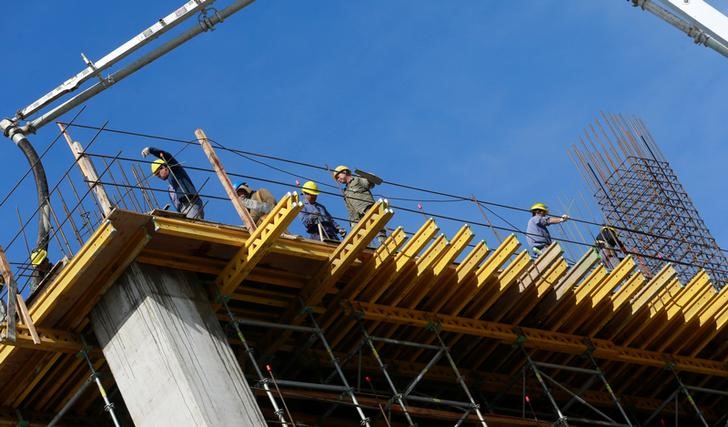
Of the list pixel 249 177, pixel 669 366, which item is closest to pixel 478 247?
pixel 249 177

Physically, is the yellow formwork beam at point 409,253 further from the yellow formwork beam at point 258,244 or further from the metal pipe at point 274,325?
the yellow formwork beam at point 258,244

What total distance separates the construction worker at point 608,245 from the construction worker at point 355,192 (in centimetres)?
489

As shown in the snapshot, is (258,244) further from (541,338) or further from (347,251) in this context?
(541,338)

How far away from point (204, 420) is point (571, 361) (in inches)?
409

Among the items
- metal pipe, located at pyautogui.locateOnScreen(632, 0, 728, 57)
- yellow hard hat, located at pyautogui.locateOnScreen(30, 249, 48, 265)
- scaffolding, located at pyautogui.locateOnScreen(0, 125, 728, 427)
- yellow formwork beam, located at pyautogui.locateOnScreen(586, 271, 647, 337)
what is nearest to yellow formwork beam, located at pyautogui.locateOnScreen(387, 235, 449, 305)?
scaffolding, located at pyautogui.locateOnScreen(0, 125, 728, 427)

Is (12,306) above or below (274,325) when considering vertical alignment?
above

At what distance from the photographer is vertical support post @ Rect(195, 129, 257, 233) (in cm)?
2612

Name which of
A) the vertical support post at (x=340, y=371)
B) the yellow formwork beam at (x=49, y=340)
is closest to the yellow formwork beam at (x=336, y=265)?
the vertical support post at (x=340, y=371)

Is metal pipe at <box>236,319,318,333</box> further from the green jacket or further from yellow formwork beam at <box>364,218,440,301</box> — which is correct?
the green jacket

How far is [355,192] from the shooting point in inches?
1155

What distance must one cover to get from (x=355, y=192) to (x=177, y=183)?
3.83 m

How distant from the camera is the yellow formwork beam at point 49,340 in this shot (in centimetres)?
2477

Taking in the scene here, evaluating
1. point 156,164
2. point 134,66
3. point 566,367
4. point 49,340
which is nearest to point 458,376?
point 566,367

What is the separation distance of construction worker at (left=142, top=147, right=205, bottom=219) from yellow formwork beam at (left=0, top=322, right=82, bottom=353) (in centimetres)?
289
